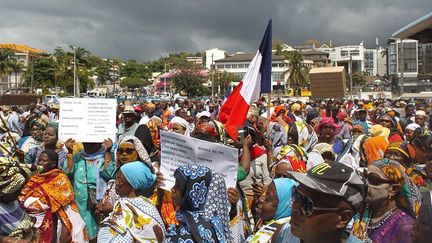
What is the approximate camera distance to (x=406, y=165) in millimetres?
5602

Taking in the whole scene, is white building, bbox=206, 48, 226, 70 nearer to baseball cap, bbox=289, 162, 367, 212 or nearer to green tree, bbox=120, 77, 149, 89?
green tree, bbox=120, 77, 149, 89

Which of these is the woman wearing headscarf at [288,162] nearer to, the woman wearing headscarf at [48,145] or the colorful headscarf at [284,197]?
the colorful headscarf at [284,197]

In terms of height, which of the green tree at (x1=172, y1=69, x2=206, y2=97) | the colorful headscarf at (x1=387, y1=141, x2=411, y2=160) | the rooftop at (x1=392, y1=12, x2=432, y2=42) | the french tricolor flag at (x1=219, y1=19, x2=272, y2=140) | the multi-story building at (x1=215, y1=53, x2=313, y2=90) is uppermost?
the multi-story building at (x1=215, y1=53, x2=313, y2=90)

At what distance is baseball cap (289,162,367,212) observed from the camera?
7.70 feet

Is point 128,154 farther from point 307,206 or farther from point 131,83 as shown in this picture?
point 131,83

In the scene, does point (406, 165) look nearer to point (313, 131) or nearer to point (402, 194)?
point (402, 194)

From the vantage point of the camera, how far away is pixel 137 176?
3.96 metres

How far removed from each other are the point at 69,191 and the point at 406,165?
345 centimetres

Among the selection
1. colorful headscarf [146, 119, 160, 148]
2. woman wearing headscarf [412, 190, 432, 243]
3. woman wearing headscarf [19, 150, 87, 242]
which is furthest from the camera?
colorful headscarf [146, 119, 160, 148]

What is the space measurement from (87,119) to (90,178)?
796 millimetres

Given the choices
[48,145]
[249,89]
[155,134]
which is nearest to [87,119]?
[48,145]

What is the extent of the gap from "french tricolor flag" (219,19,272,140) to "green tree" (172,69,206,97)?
7821 centimetres

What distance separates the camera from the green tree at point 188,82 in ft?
281

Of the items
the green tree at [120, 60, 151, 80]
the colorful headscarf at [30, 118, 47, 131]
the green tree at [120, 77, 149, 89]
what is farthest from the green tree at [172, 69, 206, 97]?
the colorful headscarf at [30, 118, 47, 131]
